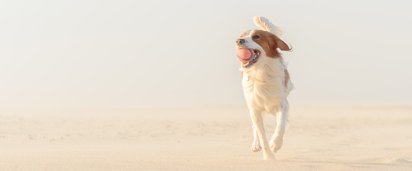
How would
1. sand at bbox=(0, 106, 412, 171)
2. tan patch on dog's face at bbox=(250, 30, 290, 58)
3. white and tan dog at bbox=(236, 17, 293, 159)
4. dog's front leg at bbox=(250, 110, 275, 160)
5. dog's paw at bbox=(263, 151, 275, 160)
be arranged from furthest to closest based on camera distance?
dog's front leg at bbox=(250, 110, 275, 160), dog's paw at bbox=(263, 151, 275, 160), tan patch on dog's face at bbox=(250, 30, 290, 58), white and tan dog at bbox=(236, 17, 293, 159), sand at bbox=(0, 106, 412, 171)

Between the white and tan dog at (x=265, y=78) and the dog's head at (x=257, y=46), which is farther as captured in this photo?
the white and tan dog at (x=265, y=78)

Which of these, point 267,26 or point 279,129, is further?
point 267,26

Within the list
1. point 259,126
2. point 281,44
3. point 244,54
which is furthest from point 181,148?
point 244,54

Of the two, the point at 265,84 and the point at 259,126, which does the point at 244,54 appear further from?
the point at 259,126

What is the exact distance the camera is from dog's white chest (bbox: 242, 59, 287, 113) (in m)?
7.05

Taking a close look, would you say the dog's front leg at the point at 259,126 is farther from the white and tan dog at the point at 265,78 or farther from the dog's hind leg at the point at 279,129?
the dog's hind leg at the point at 279,129

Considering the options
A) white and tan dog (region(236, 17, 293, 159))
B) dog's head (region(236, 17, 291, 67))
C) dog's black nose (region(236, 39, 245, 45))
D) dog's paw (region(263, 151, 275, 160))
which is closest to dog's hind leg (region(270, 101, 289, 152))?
white and tan dog (region(236, 17, 293, 159))

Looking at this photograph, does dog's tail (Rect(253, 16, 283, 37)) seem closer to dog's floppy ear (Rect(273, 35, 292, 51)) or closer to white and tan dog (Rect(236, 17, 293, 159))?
white and tan dog (Rect(236, 17, 293, 159))

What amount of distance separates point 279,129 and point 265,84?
501 millimetres

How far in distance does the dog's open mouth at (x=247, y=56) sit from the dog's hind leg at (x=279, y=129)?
0.77 metres

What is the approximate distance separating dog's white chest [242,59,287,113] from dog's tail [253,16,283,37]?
0.61 m

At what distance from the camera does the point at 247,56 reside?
6.73 metres

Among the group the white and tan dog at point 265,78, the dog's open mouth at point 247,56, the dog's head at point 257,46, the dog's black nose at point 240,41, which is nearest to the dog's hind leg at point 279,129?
the white and tan dog at point 265,78

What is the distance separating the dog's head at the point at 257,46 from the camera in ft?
21.8
